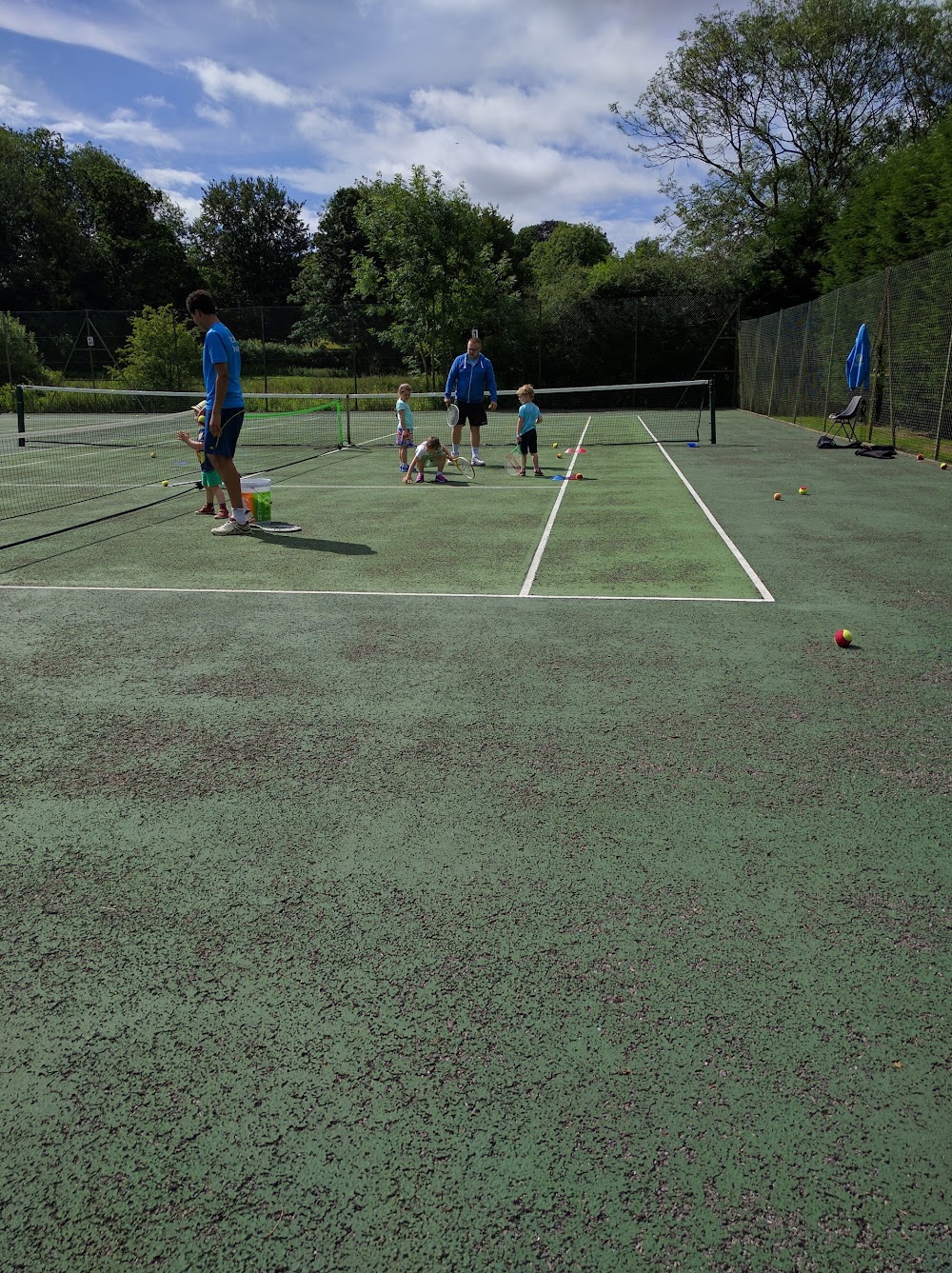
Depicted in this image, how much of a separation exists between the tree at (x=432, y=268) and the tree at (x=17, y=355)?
13.6m

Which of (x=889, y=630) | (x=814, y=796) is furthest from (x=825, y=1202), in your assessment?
(x=889, y=630)

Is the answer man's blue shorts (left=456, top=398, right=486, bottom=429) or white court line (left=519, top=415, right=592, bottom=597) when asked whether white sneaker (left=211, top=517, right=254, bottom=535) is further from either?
man's blue shorts (left=456, top=398, right=486, bottom=429)

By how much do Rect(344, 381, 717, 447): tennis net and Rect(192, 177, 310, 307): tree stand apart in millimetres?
49719

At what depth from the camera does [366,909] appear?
2.95 meters

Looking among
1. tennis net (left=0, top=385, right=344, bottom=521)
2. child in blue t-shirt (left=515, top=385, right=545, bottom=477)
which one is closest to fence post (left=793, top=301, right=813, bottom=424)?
tennis net (left=0, top=385, right=344, bottom=521)

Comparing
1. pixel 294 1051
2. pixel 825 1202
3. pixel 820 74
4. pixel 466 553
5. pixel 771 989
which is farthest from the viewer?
pixel 820 74

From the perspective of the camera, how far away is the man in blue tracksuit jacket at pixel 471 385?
1442cm

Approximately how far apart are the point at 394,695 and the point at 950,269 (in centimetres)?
1245

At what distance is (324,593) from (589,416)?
71.6 feet

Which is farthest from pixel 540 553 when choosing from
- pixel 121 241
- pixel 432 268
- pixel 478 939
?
pixel 121 241

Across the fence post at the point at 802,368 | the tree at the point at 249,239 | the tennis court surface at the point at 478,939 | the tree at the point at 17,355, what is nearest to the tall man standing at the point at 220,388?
the tennis court surface at the point at 478,939

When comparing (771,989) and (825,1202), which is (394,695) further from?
(825,1202)

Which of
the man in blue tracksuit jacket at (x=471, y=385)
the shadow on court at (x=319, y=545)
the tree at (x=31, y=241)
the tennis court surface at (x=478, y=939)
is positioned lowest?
the tennis court surface at (x=478, y=939)

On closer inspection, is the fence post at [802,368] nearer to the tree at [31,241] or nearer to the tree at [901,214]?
the tree at [901,214]
